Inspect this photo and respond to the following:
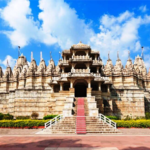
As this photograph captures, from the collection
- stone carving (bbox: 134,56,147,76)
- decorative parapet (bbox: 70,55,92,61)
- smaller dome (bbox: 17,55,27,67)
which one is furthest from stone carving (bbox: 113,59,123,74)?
smaller dome (bbox: 17,55,27,67)

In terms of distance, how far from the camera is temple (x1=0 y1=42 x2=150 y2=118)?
28.5 meters

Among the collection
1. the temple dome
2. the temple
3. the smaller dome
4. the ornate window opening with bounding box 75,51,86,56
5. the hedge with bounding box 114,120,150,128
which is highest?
the smaller dome

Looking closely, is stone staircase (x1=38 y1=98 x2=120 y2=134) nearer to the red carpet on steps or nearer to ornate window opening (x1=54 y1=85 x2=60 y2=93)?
the red carpet on steps

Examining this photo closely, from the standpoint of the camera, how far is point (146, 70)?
51094 mm

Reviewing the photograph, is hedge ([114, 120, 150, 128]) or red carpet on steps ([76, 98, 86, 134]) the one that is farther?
hedge ([114, 120, 150, 128])

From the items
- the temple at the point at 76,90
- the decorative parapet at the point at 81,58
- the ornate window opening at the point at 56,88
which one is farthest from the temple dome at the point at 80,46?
the ornate window opening at the point at 56,88

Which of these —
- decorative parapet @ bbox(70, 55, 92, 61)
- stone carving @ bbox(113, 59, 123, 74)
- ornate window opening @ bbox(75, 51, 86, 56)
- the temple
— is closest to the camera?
the temple

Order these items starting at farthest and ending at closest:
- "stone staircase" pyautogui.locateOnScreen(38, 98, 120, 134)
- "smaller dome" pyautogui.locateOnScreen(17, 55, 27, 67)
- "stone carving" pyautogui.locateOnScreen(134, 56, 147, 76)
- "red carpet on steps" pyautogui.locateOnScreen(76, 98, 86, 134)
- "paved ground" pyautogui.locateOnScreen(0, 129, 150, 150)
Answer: "smaller dome" pyautogui.locateOnScreen(17, 55, 27, 67) → "stone carving" pyautogui.locateOnScreen(134, 56, 147, 76) → "stone staircase" pyautogui.locateOnScreen(38, 98, 120, 134) → "red carpet on steps" pyautogui.locateOnScreen(76, 98, 86, 134) → "paved ground" pyautogui.locateOnScreen(0, 129, 150, 150)

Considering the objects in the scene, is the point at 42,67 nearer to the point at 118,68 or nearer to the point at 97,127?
the point at 118,68

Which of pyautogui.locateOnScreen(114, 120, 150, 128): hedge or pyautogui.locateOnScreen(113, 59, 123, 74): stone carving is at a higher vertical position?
pyautogui.locateOnScreen(113, 59, 123, 74): stone carving

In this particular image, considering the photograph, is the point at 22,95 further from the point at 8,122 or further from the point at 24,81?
the point at 8,122

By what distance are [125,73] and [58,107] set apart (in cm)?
2075

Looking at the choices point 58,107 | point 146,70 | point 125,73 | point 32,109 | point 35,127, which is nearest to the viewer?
point 35,127

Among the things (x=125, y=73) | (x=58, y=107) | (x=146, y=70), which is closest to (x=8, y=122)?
(x=58, y=107)
